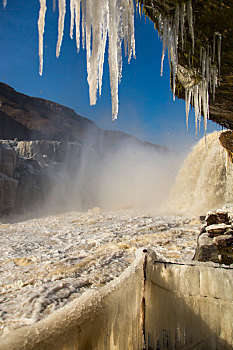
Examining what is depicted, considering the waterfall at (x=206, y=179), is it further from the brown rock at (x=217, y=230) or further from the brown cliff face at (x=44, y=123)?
the brown cliff face at (x=44, y=123)

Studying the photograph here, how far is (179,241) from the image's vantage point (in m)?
5.73

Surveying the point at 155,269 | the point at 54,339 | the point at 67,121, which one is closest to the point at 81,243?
the point at 155,269

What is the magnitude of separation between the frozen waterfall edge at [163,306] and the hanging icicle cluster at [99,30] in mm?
1576

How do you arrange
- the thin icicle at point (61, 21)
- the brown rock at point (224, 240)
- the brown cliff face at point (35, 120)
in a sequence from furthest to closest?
the brown cliff face at point (35, 120), the brown rock at point (224, 240), the thin icicle at point (61, 21)

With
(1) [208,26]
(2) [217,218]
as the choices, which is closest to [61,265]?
(2) [217,218]

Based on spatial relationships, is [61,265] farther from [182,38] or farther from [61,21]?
[182,38]

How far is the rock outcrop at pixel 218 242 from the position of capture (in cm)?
340

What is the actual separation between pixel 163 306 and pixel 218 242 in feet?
8.65

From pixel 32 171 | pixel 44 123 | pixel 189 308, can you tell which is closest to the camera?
pixel 189 308

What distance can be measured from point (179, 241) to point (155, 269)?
173 inches

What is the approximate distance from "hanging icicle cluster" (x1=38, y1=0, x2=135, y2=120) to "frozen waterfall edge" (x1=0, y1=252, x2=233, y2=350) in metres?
1.58

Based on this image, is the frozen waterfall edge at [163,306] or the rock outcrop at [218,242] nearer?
the frozen waterfall edge at [163,306]

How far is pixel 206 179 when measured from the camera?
11.6m

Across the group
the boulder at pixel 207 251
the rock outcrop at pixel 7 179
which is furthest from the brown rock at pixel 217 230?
the rock outcrop at pixel 7 179
